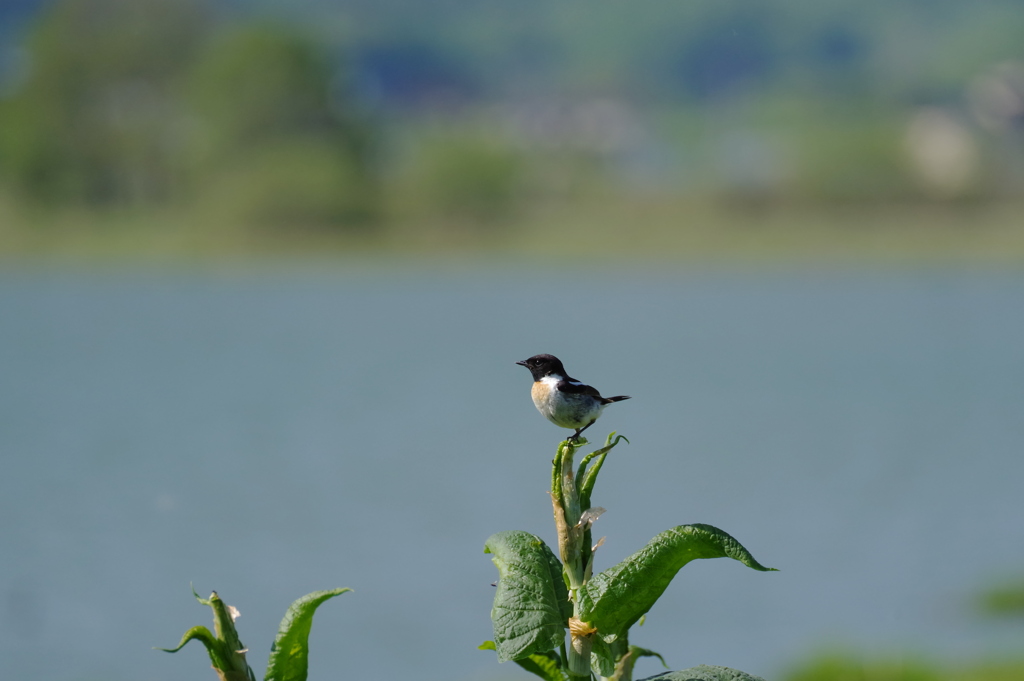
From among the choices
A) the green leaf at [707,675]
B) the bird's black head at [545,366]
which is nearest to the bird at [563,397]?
the bird's black head at [545,366]

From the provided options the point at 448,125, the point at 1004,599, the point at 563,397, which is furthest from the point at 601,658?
the point at 448,125

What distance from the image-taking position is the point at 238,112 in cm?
1616

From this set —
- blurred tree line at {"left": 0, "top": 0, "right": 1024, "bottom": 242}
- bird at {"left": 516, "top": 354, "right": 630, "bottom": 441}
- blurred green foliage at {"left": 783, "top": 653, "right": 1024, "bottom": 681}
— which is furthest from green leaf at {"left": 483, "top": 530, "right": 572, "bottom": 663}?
blurred tree line at {"left": 0, "top": 0, "right": 1024, "bottom": 242}

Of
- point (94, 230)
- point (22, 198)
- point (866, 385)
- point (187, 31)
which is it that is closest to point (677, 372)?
point (866, 385)

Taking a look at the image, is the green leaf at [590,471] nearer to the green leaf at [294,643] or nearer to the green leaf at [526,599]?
the green leaf at [526,599]

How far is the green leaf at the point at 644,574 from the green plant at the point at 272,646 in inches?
7.4

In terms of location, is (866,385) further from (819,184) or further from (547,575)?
(819,184)

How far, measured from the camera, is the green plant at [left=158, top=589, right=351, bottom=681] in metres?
0.71

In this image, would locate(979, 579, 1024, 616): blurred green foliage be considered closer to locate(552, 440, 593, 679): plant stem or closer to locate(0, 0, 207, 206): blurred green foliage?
locate(552, 440, 593, 679): plant stem

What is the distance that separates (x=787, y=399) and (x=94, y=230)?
1163 centimetres

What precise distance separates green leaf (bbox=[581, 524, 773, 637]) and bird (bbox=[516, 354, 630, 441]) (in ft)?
0.46

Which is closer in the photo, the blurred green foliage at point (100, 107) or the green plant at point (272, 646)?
the green plant at point (272, 646)

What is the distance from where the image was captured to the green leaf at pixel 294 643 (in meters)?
0.75

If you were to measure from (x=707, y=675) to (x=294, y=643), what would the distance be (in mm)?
317
